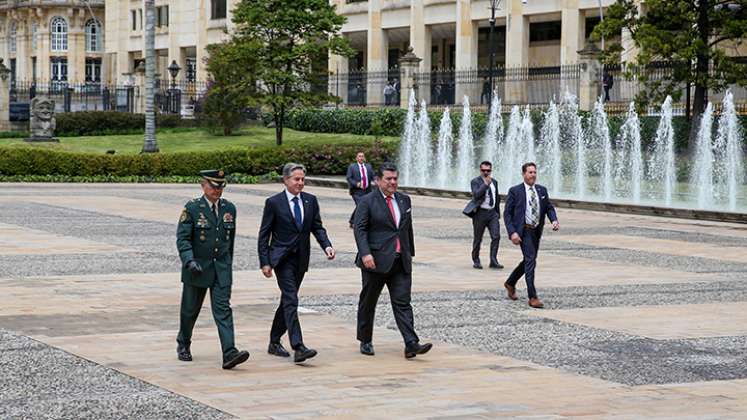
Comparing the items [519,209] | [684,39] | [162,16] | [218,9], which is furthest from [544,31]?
[519,209]

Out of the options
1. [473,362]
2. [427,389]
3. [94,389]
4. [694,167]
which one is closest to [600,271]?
[473,362]

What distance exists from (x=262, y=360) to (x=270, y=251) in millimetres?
1007

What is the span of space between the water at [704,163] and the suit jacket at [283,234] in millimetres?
25150

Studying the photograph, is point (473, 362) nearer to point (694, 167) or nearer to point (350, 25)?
point (694, 167)

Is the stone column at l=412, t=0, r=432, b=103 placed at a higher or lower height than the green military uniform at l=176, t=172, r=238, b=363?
higher

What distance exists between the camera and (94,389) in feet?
35.3

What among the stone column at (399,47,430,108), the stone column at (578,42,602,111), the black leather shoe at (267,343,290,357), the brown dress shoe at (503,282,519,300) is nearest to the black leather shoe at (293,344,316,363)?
the black leather shoe at (267,343,290,357)

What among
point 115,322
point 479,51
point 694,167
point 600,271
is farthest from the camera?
point 479,51

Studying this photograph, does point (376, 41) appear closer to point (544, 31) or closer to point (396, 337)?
point (544, 31)

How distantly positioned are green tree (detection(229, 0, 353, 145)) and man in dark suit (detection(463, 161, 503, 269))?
105 feet

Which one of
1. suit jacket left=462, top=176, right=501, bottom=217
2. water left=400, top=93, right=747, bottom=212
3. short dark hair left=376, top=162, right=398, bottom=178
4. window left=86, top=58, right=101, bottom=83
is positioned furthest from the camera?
window left=86, top=58, right=101, bottom=83

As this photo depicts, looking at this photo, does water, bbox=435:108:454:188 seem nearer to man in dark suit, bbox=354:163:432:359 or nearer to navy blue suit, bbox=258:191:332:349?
man in dark suit, bbox=354:163:432:359

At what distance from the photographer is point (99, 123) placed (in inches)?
2537

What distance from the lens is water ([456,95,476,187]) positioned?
44862 mm
